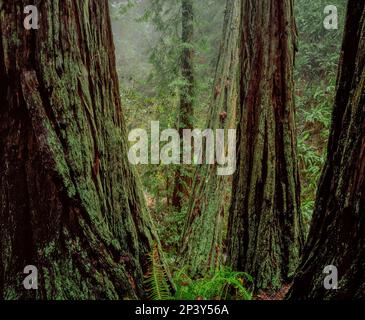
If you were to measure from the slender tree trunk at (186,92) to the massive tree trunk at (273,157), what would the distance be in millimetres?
5739

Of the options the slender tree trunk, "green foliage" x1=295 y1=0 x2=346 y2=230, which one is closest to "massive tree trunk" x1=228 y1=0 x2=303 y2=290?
"green foliage" x1=295 y1=0 x2=346 y2=230

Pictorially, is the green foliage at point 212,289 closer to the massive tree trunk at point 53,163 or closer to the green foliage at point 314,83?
the massive tree trunk at point 53,163

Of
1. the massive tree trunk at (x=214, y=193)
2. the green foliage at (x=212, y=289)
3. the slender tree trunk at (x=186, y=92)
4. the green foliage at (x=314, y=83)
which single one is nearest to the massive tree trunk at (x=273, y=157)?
the green foliage at (x=212, y=289)

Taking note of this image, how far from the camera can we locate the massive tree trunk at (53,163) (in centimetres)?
244

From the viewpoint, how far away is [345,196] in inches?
84.6

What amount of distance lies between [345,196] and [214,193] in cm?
542

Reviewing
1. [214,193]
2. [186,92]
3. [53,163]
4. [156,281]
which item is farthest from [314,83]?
[53,163]

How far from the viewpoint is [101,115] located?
2963mm

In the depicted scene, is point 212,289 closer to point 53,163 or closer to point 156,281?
point 156,281

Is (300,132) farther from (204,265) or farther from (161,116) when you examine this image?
(204,265)

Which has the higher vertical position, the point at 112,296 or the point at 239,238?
the point at 112,296

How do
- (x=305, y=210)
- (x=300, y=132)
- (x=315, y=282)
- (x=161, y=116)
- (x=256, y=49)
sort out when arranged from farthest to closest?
(x=300, y=132), (x=161, y=116), (x=305, y=210), (x=256, y=49), (x=315, y=282)

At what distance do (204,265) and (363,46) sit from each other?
545 cm
